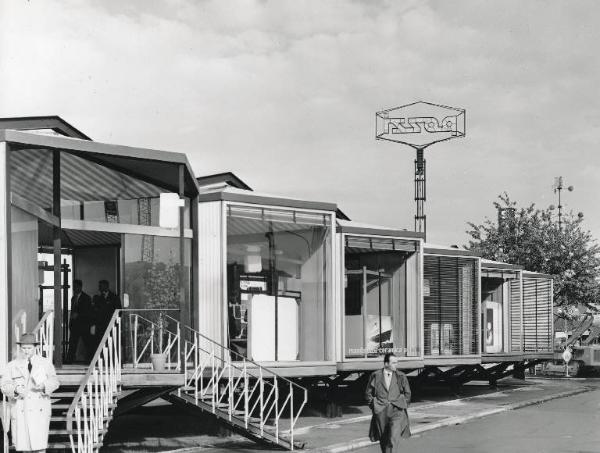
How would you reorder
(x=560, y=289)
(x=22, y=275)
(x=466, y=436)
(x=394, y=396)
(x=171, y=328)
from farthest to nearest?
(x=560, y=289)
(x=466, y=436)
(x=171, y=328)
(x=22, y=275)
(x=394, y=396)

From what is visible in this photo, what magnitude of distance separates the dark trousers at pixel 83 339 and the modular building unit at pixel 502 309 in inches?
550

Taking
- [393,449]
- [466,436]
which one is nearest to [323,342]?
[466,436]

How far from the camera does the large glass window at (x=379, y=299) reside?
22250 mm

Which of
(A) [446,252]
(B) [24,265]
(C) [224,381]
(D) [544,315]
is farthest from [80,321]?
(D) [544,315]

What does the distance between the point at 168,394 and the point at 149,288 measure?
304 centimetres

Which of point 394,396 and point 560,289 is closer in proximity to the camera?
point 394,396

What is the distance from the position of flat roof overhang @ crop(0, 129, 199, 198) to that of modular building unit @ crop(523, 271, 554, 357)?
1592 cm

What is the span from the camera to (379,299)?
23.2m

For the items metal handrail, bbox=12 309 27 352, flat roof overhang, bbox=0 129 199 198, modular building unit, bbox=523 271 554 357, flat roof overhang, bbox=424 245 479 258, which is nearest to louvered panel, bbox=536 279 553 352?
modular building unit, bbox=523 271 554 357

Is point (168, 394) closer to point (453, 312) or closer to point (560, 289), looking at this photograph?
point (453, 312)

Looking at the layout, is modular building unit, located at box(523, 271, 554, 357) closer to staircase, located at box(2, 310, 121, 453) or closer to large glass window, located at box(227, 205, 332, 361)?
large glass window, located at box(227, 205, 332, 361)

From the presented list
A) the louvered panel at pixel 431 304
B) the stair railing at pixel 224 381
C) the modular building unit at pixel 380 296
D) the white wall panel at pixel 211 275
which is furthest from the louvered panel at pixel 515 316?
the white wall panel at pixel 211 275

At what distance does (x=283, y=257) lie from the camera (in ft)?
64.9

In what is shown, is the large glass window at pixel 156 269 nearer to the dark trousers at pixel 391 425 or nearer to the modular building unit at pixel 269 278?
the modular building unit at pixel 269 278
